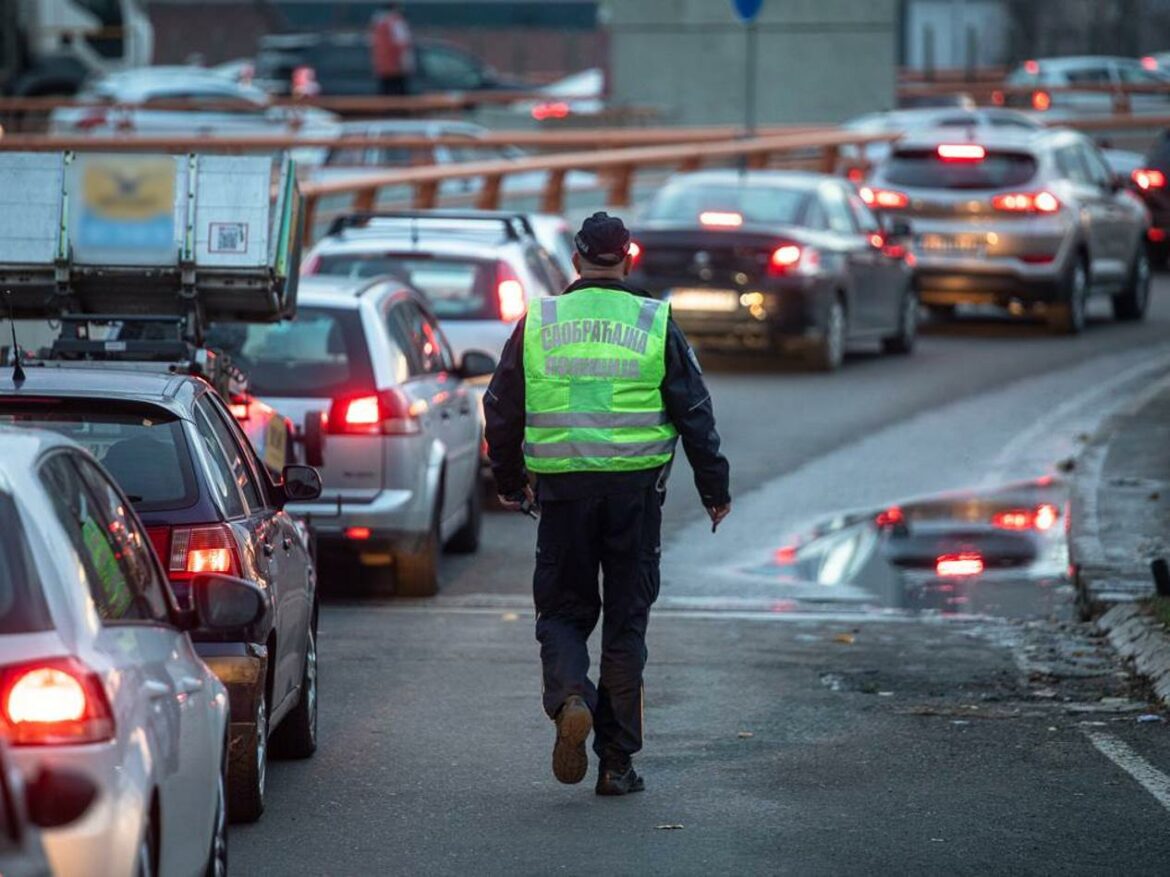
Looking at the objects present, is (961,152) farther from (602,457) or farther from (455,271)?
(602,457)

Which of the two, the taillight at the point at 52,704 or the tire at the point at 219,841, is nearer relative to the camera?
the taillight at the point at 52,704

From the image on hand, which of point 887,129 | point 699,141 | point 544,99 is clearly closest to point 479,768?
point 699,141

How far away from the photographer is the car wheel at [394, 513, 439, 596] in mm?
12977

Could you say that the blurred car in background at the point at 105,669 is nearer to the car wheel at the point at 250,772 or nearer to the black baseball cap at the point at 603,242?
the car wheel at the point at 250,772

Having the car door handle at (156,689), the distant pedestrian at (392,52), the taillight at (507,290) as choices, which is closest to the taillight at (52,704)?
the car door handle at (156,689)

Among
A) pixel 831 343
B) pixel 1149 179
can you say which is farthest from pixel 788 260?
pixel 1149 179

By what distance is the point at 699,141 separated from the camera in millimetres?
35594

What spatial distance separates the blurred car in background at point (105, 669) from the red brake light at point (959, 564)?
794cm

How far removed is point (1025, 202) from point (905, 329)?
68.5 inches

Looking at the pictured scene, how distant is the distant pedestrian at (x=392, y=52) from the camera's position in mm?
38719

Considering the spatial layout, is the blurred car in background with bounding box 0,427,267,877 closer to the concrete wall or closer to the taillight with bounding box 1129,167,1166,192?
the taillight with bounding box 1129,167,1166,192

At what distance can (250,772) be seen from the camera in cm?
778

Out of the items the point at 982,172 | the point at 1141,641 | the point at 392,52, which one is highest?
the point at 1141,641

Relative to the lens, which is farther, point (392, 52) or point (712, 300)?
point (392, 52)
